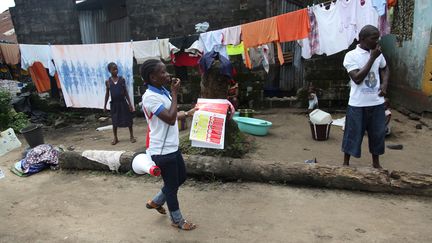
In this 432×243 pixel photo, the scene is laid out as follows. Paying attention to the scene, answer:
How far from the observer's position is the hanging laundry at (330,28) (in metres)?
6.38

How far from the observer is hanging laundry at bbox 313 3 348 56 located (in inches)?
251

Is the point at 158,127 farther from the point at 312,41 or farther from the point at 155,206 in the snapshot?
the point at 312,41

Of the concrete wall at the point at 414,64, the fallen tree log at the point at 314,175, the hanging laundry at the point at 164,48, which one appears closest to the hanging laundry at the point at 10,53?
the hanging laundry at the point at 164,48

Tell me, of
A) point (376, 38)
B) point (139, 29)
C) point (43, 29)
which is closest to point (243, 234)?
point (376, 38)

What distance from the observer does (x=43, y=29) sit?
11.1m

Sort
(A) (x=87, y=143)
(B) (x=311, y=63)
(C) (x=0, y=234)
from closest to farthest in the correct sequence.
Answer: (C) (x=0, y=234), (A) (x=87, y=143), (B) (x=311, y=63)

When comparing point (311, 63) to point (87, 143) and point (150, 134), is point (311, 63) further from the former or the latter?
point (150, 134)

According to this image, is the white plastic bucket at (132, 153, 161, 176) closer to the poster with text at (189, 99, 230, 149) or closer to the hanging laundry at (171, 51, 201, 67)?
the poster with text at (189, 99, 230, 149)

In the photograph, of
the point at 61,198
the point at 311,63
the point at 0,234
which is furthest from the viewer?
the point at 311,63

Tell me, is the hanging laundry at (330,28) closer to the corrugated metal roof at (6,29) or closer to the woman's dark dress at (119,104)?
the woman's dark dress at (119,104)

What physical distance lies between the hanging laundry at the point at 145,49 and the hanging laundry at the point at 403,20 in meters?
5.34

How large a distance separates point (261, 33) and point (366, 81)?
346cm

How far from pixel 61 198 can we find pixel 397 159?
14.7 feet

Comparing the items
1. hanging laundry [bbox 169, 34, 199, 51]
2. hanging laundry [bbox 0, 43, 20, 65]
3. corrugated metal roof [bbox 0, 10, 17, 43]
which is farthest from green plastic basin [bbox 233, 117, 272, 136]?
corrugated metal roof [bbox 0, 10, 17, 43]
